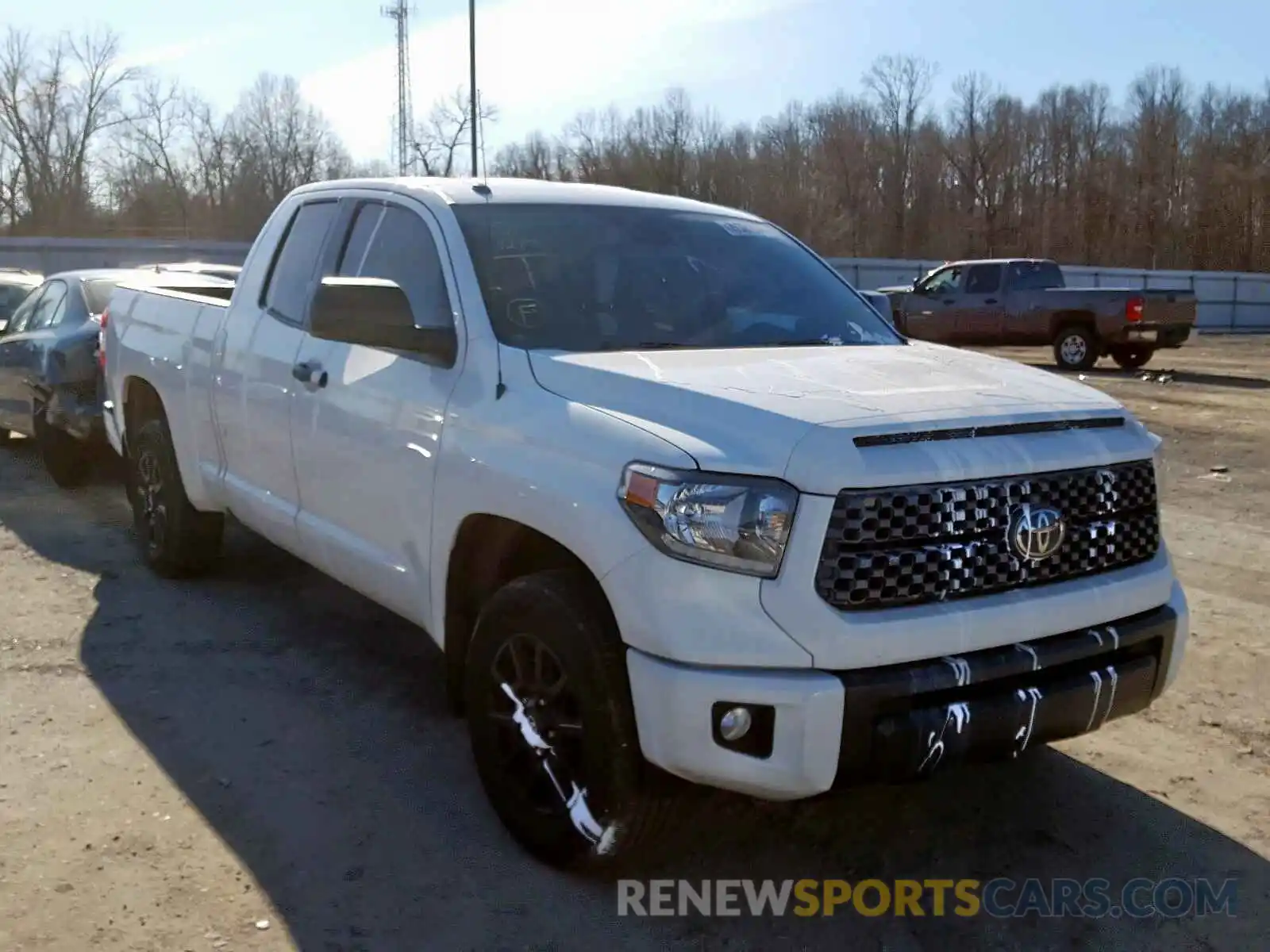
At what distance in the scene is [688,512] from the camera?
292cm

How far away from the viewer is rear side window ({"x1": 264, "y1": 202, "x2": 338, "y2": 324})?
4.98 m

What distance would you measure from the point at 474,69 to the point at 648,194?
14.5 m

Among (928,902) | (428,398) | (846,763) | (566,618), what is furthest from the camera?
(428,398)

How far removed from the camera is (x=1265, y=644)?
5.44m

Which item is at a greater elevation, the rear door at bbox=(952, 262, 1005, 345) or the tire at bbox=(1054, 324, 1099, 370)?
the rear door at bbox=(952, 262, 1005, 345)

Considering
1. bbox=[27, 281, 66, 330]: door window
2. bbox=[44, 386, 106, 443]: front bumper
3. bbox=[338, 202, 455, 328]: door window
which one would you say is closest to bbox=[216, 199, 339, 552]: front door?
bbox=[338, 202, 455, 328]: door window

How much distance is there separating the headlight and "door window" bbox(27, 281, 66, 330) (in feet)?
25.6

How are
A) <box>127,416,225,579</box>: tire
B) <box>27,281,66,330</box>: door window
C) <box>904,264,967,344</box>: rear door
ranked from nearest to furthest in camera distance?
<box>127,416,225,579</box>: tire < <box>27,281,66,330</box>: door window < <box>904,264,967,344</box>: rear door

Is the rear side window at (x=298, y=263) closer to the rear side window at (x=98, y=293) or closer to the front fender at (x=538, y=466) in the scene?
the front fender at (x=538, y=466)

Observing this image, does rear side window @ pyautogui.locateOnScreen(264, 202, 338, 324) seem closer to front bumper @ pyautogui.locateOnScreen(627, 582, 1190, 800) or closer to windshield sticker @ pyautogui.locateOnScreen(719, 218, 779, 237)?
windshield sticker @ pyautogui.locateOnScreen(719, 218, 779, 237)

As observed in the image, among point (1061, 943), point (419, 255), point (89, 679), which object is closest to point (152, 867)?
point (89, 679)

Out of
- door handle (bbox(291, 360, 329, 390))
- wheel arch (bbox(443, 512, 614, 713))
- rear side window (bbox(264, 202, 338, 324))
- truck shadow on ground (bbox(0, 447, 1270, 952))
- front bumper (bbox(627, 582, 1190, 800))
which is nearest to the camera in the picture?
front bumper (bbox(627, 582, 1190, 800))

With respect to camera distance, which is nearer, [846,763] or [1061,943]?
[846,763]

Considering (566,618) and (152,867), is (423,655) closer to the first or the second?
(152,867)
